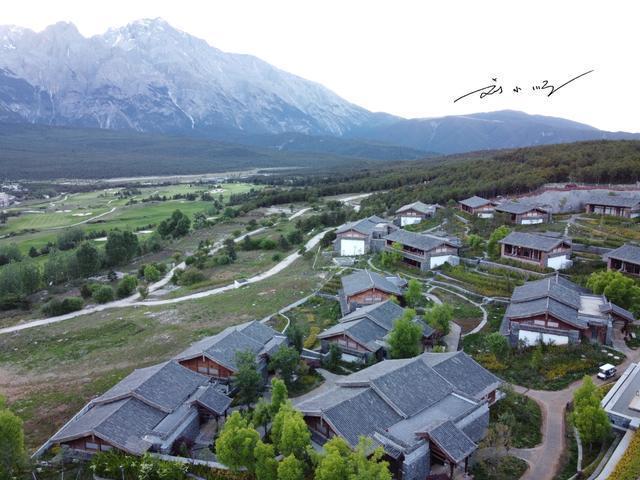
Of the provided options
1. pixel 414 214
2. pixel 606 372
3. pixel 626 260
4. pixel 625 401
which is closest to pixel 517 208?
pixel 414 214

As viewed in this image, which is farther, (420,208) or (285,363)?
(420,208)

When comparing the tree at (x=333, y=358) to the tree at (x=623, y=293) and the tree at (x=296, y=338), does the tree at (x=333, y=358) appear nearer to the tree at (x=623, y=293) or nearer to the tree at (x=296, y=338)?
the tree at (x=296, y=338)

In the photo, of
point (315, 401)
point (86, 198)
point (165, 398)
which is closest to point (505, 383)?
point (315, 401)

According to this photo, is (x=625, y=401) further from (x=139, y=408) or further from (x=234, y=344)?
(x=139, y=408)

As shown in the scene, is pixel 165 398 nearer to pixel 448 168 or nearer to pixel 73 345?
pixel 73 345

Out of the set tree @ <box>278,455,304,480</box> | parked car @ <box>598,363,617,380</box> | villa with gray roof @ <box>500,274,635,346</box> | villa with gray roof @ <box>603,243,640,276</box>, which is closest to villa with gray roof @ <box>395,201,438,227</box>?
villa with gray roof @ <box>603,243,640,276</box>

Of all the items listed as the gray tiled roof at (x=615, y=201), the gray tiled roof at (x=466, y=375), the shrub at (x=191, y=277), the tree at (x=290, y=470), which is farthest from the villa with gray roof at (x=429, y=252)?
the tree at (x=290, y=470)
